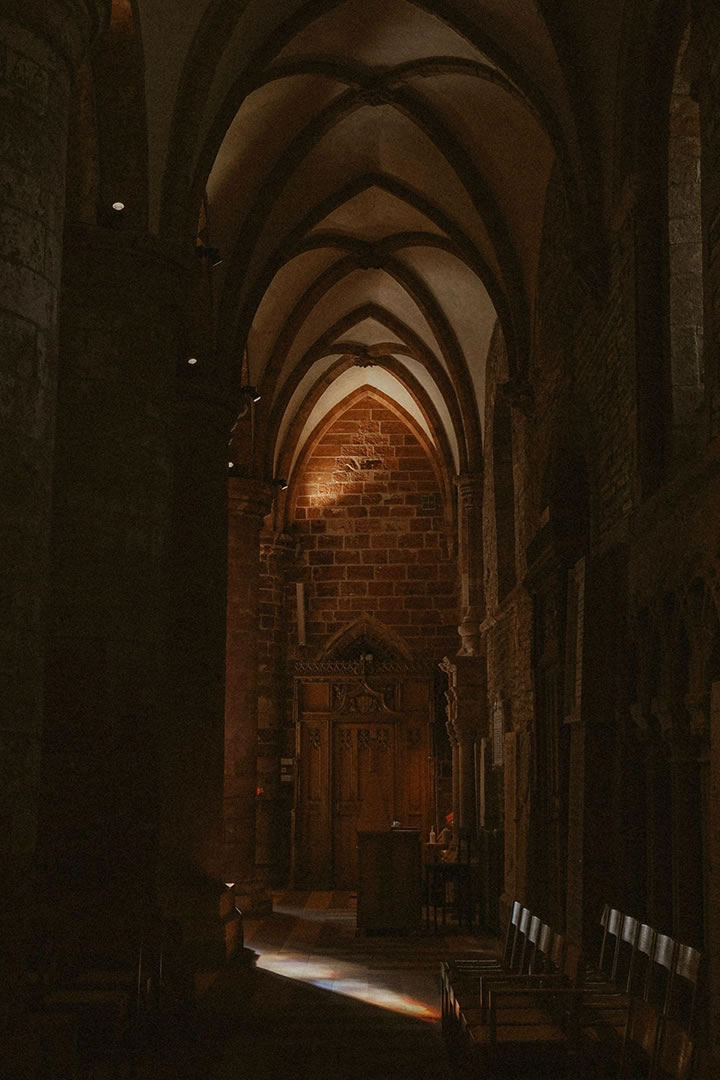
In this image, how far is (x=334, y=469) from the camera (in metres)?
19.4

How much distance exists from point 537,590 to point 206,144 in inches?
171

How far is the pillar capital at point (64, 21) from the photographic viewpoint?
14.5ft

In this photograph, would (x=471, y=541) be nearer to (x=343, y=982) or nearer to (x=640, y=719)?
(x=343, y=982)

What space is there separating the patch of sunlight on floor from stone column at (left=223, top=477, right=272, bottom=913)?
2.47 m

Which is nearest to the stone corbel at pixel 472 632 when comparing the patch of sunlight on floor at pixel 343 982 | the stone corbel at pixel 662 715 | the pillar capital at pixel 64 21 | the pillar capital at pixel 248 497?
the pillar capital at pixel 248 497

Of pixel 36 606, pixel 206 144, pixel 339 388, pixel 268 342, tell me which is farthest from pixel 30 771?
pixel 339 388

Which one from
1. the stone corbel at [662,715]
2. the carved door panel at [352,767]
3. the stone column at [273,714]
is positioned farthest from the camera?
the carved door panel at [352,767]

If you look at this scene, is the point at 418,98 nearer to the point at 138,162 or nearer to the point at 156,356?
the point at 138,162

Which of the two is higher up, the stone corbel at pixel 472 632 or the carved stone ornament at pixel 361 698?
the stone corbel at pixel 472 632

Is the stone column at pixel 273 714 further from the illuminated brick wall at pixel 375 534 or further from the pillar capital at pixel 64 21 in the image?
the pillar capital at pixel 64 21

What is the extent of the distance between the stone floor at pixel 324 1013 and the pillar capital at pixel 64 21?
4.38 meters

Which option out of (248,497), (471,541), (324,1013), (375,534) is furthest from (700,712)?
(375,534)

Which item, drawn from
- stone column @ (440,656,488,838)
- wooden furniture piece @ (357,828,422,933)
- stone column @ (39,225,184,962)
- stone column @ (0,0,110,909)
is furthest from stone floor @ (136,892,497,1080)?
stone column @ (440,656,488,838)

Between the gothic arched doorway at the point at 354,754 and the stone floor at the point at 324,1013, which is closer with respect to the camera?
the stone floor at the point at 324,1013
